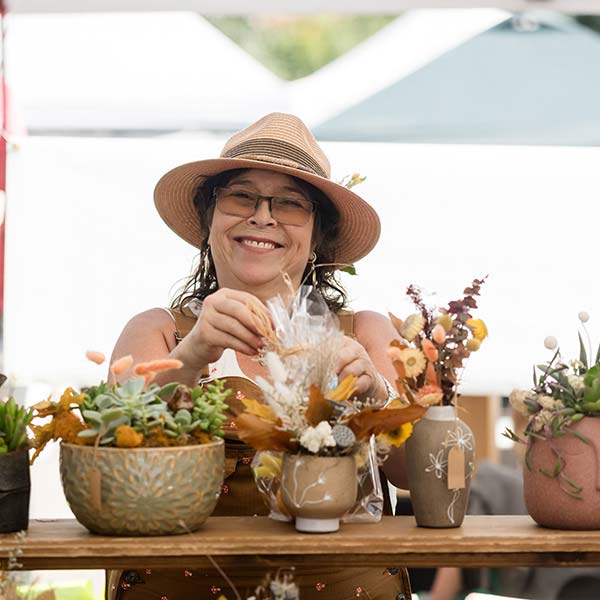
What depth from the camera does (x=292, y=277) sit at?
7.10 ft

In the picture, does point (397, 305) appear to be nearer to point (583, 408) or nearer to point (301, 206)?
point (301, 206)

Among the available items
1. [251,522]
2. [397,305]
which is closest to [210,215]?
[251,522]

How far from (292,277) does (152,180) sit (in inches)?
77.7

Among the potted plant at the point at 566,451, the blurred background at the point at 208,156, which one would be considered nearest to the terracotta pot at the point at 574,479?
the potted plant at the point at 566,451

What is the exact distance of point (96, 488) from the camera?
1.47 meters

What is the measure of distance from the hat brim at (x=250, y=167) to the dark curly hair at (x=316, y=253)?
0.6 inches

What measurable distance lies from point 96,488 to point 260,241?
2.40ft

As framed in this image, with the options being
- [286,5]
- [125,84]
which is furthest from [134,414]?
[125,84]

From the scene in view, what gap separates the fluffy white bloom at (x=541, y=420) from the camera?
62.3 inches

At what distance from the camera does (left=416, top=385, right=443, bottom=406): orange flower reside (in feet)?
5.06

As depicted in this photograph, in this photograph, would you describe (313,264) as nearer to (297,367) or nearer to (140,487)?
(297,367)

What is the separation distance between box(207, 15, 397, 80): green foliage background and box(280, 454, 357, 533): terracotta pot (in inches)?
856

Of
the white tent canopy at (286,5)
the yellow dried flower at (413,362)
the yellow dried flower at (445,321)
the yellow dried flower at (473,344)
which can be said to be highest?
the white tent canopy at (286,5)

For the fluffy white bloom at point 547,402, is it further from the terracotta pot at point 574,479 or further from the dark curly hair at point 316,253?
the dark curly hair at point 316,253
